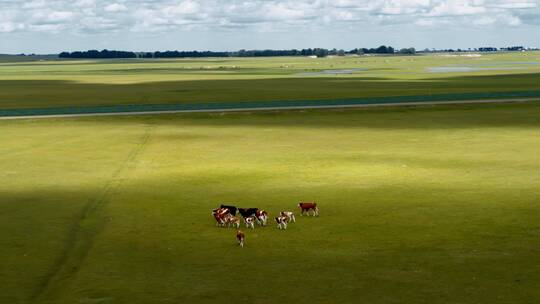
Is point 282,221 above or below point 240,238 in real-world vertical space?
below

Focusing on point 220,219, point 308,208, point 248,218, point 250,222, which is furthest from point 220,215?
point 308,208

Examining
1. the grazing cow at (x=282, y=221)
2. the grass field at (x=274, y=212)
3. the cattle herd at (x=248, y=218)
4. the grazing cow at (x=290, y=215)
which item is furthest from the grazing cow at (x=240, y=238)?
the grazing cow at (x=290, y=215)

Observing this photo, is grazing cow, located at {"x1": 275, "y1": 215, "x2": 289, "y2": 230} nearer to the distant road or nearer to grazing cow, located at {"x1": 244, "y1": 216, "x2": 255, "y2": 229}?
grazing cow, located at {"x1": 244, "y1": 216, "x2": 255, "y2": 229}

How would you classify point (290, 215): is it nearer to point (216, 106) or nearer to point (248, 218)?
point (248, 218)

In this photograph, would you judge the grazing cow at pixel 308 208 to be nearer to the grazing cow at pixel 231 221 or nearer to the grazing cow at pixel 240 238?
the grazing cow at pixel 231 221

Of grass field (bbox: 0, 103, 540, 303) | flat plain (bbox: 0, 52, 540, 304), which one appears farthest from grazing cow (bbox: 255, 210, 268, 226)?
grass field (bbox: 0, 103, 540, 303)
